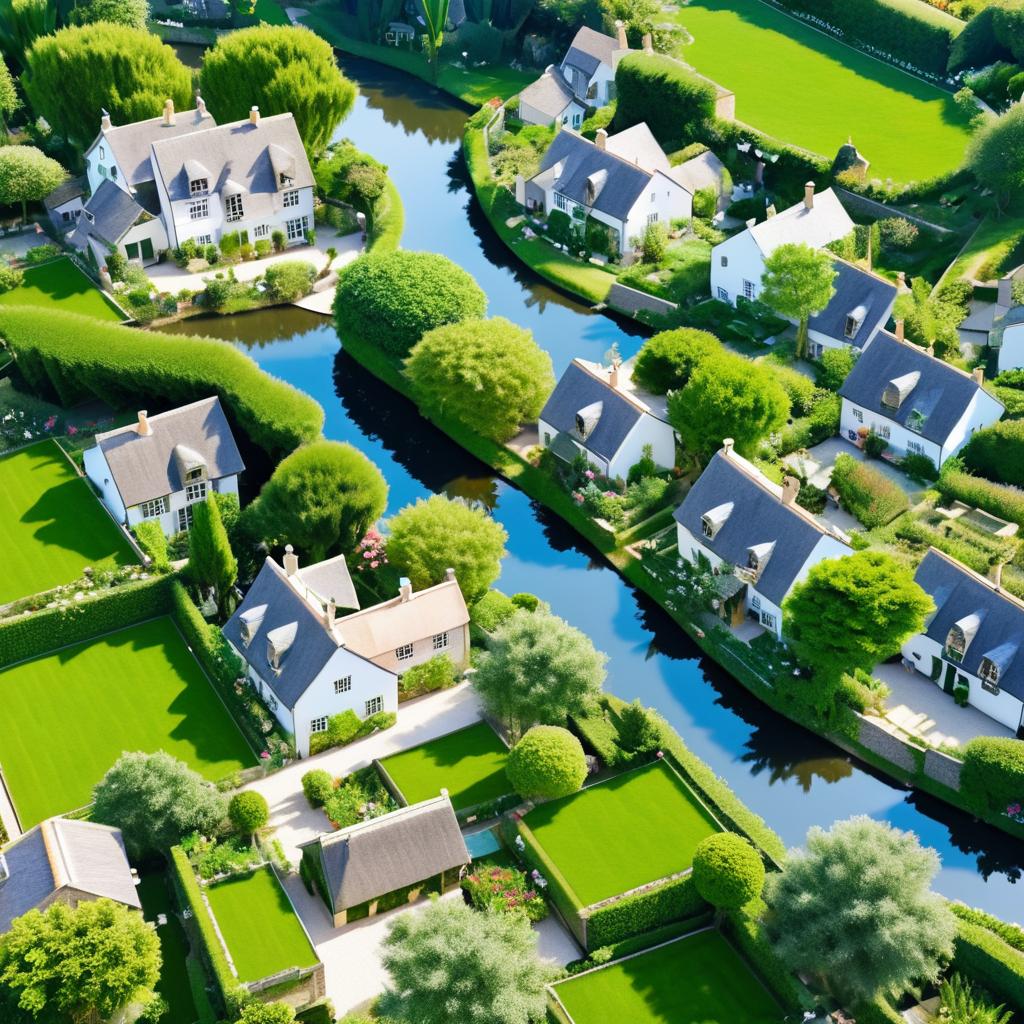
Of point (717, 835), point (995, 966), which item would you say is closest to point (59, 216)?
point (717, 835)

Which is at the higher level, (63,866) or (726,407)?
(726,407)

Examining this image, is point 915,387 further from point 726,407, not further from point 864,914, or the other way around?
point 864,914

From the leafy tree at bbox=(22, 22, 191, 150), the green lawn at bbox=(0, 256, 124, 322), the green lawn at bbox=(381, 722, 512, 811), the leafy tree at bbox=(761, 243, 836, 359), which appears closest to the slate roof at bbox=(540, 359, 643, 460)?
the leafy tree at bbox=(761, 243, 836, 359)

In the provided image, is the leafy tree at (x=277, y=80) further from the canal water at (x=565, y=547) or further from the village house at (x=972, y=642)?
the village house at (x=972, y=642)

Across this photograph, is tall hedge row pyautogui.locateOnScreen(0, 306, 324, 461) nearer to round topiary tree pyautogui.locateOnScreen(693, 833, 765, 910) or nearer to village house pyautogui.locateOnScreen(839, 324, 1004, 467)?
village house pyautogui.locateOnScreen(839, 324, 1004, 467)

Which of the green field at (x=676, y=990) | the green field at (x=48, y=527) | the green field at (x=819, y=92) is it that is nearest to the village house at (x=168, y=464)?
the green field at (x=48, y=527)

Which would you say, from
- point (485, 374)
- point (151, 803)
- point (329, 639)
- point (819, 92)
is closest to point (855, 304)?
point (485, 374)
